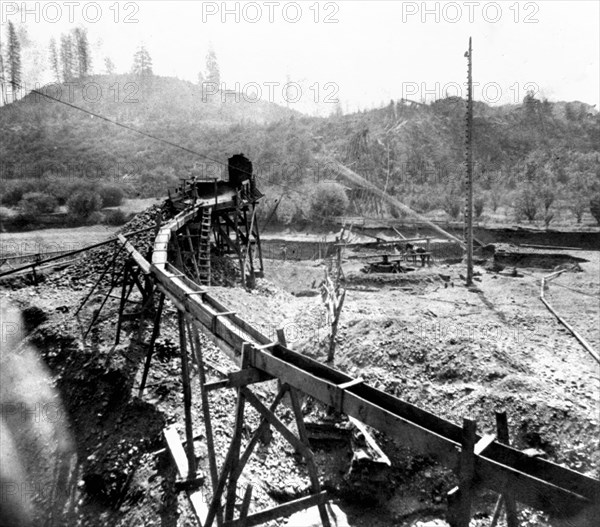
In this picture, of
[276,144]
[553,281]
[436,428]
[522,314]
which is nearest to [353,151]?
[276,144]

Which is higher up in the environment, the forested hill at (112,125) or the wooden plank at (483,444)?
the forested hill at (112,125)

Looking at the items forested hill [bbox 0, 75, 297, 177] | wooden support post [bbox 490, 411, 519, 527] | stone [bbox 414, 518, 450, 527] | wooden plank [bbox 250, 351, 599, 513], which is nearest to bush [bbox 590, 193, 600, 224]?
stone [bbox 414, 518, 450, 527]

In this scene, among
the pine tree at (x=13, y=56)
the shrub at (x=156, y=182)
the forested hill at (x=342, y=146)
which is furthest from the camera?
the pine tree at (x=13, y=56)

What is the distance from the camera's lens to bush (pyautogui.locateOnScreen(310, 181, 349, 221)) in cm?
3569

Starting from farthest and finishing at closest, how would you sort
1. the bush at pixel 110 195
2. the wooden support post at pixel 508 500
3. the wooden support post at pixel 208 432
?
the bush at pixel 110 195 → the wooden support post at pixel 208 432 → the wooden support post at pixel 508 500

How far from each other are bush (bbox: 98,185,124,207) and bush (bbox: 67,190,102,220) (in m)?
2.75

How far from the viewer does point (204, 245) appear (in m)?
12.4

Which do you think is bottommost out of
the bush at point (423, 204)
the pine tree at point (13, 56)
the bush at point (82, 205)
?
the bush at point (423, 204)

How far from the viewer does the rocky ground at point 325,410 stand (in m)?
5.60

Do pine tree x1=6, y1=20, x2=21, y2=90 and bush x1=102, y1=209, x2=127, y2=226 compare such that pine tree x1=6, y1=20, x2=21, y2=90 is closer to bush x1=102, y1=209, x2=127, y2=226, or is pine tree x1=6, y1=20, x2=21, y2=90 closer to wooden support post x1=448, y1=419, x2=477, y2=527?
bush x1=102, y1=209, x2=127, y2=226

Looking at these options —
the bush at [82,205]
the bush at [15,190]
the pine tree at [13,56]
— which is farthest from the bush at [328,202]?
the pine tree at [13,56]

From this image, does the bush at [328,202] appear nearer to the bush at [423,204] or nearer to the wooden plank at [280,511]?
the bush at [423,204]

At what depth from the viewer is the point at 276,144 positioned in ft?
186

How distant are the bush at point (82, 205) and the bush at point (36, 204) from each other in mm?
1338
